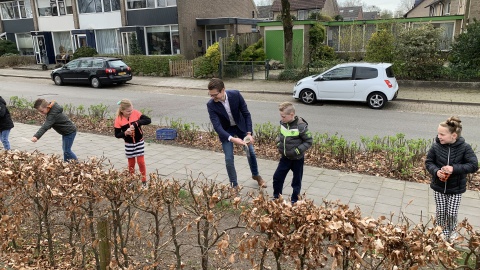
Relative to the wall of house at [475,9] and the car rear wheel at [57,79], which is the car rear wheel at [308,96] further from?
the car rear wheel at [57,79]

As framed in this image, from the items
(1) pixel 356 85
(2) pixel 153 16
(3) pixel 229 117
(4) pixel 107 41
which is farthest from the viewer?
(4) pixel 107 41

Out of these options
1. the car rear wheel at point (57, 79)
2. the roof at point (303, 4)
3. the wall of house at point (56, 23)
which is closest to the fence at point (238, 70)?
the car rear wheel at point (57, 79)

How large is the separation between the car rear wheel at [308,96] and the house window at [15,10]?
29519 millimetres

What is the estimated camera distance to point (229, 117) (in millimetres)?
5797

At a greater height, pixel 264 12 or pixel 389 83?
pixel 264 12

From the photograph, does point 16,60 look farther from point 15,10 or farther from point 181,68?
point 181,68

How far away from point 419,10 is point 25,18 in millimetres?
51347

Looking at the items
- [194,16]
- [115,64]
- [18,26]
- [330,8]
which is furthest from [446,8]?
[18,26]

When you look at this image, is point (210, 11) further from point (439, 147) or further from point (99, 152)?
point (439, 147)

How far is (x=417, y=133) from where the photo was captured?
33.1ft

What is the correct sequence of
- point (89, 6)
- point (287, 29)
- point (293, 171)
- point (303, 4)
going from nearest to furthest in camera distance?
point (293, 171)
point (287, 29)
point (89, 6)
point (303, 4)

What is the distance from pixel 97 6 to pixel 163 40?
655 cm

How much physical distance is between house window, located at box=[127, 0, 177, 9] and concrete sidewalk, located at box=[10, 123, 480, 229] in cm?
1937

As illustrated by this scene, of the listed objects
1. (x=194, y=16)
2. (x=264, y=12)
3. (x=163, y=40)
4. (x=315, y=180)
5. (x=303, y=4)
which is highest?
(x=303, y=4)
